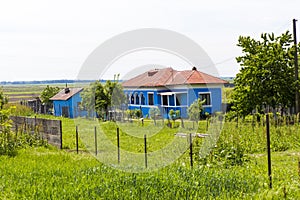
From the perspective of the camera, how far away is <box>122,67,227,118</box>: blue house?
82.2ft

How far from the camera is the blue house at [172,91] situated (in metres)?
25.0

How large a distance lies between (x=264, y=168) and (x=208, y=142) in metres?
2.13

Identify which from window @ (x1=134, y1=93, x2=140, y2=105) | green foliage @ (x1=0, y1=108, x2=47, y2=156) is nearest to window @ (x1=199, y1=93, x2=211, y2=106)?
window @ (x1=134, y1=93, x2=140, y2=105)

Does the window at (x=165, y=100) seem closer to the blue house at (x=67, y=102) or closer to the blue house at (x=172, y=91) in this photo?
the blue house at (x=172, y=91)

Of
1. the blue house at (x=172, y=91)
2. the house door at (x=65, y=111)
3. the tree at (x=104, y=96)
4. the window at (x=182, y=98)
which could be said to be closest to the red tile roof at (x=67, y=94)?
the house door at (x=65, y=111)

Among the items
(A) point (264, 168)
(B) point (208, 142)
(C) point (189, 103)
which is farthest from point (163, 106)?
(A) point (264, 168)

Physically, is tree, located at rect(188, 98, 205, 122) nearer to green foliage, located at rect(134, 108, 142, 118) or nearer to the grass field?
green foliage, located at rect(134, 108, 142, 118)

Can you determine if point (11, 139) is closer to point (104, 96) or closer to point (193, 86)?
point (104, 96)

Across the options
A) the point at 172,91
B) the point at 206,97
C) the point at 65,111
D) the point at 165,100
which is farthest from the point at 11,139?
the point at 65,111

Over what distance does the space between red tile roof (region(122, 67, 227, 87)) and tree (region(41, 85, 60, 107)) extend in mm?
14861

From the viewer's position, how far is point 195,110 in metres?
23.1

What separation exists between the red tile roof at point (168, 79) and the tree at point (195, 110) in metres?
1.86

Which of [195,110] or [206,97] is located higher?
[206,97]

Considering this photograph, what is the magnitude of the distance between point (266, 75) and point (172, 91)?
6.87 m
